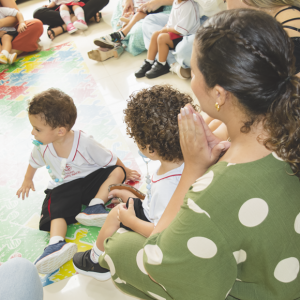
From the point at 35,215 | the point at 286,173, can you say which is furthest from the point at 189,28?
the point at 286,173

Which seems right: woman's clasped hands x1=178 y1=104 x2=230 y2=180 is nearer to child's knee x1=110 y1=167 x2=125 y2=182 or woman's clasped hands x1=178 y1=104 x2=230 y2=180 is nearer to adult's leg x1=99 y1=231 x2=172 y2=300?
adult's leg x1=99 y1=231 x2=172 y2=300

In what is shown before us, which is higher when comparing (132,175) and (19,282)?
(19,282)

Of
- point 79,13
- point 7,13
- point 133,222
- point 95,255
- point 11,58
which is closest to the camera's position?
point 133,222

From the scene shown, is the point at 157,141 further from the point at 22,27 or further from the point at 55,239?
the point at 22,27

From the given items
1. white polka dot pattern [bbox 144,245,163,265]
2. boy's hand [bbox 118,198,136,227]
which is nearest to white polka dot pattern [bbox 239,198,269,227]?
white polka dot pattern [bbox 144,245,163,265]

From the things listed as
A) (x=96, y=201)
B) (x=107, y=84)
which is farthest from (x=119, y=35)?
(x=96, y=201)

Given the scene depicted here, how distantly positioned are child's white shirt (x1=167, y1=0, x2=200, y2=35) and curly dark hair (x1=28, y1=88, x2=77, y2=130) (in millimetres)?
1325

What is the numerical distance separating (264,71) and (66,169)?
113 cm

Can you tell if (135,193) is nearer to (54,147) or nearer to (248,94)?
(54,147)

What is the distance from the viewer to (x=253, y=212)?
1.86 feet

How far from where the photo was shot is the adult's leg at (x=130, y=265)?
854 mm

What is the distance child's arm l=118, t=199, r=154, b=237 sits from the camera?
0.93 m

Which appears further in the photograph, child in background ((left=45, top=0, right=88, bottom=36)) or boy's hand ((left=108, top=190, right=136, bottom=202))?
child in background ((left=45, top=0, right=88, bottom=36))

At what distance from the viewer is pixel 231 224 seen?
0.57 metres
